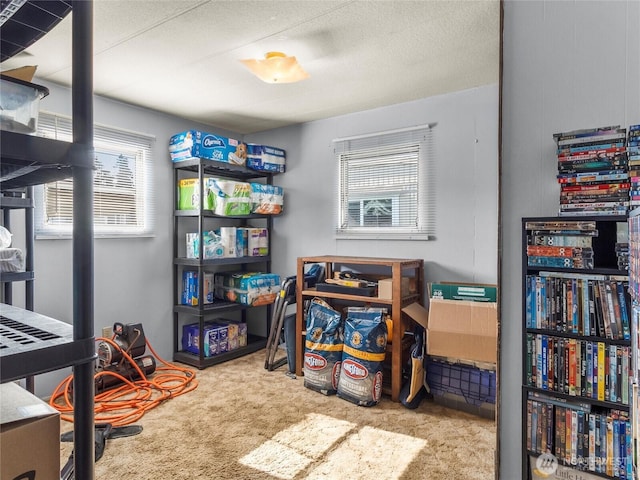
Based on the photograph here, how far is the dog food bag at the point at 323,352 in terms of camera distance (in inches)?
114

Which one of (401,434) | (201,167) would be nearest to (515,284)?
(401,434)

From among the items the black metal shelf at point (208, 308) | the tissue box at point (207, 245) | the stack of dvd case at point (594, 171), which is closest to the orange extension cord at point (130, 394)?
the black metal shelf at point (208, 308)

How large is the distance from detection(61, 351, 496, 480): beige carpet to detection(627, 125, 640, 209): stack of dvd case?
1.44 metres

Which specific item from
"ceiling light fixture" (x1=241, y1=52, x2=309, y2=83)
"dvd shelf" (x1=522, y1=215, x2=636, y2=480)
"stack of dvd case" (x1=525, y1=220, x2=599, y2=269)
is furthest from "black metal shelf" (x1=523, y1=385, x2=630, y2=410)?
"ceiling light fixture" (x1=241, y1=52, x2=309, y2=83)

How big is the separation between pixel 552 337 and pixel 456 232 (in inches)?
61.7

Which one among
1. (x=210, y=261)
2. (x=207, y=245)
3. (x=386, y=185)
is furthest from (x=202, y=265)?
(x=386, y=185)

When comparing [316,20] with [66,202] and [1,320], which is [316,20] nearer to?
[1,320]

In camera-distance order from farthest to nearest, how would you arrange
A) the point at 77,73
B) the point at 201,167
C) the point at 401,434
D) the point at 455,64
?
1. the point at 201,167
2. the point at 455,64
3. the point at 401,434
4. the point at 77,73

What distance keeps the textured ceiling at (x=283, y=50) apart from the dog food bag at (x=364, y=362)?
70.1 inches

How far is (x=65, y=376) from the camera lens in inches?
119

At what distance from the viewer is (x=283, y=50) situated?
2.38 meters

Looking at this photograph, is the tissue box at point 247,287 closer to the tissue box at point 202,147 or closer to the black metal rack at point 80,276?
the tissue box at point 202,147

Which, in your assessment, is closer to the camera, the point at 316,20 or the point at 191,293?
the point at 316,20

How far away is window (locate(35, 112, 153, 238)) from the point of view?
2.90 meters
